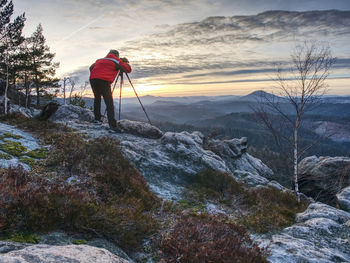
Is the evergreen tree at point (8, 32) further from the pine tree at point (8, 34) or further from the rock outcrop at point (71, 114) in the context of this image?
the rock outcrop at point (71, 114)

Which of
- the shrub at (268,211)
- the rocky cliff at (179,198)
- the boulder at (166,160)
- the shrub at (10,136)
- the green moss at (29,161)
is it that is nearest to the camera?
the rocky cliff at (179,198)

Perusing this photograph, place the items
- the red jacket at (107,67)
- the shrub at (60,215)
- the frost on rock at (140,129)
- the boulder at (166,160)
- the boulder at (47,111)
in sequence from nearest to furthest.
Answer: the shrub at (60,215) → the boulder at (166,160) → the red jacket at (107,67) → the boulder at (47,111) → the frost on rock at (140,129)

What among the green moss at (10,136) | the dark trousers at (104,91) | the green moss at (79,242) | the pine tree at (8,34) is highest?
the pine tree at (8,34)

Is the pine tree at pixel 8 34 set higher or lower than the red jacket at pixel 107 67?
higher

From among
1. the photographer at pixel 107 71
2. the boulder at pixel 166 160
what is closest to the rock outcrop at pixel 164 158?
the boulder at pixel 166 160

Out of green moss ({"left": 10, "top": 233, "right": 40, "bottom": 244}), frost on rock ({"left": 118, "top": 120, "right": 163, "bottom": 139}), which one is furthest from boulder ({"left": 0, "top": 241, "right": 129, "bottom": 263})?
frost on rock ({"left": 118, "top": 120, "right": 163, "bottom": 139})

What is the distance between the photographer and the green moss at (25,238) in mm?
3369

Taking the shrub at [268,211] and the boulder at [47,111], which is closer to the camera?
the shrub at [268,211]

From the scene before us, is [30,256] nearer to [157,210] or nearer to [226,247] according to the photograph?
[226,247]

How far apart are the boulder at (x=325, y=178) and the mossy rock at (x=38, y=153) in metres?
19.1

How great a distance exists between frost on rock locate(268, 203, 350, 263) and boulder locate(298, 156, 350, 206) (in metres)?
11.9

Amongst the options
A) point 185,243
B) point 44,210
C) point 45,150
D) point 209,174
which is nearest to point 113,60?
point 45,150

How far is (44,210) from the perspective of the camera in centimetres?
404

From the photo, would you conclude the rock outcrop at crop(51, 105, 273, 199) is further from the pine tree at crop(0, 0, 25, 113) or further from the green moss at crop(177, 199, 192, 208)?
the pine tree at crop(0, 0, 25, 113)
